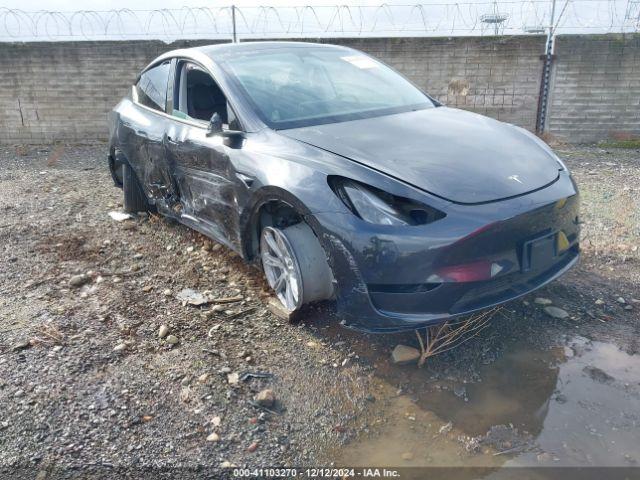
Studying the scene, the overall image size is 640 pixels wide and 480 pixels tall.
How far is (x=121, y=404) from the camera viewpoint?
8.64ft

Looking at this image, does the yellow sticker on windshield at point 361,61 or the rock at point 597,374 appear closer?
the rock at point 597,374

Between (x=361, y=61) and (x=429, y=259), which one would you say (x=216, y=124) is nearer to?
→ (x=361, y=61)

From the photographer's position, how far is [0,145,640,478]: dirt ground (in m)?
2.35

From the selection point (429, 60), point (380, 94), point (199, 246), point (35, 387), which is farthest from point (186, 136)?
point (429, 60)

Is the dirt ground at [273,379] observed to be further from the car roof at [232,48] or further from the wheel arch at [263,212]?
the car roof at [232,48]

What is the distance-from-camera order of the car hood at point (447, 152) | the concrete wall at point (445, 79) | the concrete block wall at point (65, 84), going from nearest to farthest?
1. the car hood at point (447, 152)
2. the concrete wall at point (445, 79)
3. the concrete block wall at point (65, 84)

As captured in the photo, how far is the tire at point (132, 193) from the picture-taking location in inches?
204

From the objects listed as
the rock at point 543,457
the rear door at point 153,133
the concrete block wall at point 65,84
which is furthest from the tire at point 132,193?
the concrete block wall at point 65,84

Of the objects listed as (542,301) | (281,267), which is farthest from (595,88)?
(281,267)

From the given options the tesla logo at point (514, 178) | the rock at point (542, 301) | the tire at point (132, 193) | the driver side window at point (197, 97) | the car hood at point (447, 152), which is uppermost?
the driver side window at point (197, 97)

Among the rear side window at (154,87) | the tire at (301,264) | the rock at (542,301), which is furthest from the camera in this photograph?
the rear side window at (154,87)

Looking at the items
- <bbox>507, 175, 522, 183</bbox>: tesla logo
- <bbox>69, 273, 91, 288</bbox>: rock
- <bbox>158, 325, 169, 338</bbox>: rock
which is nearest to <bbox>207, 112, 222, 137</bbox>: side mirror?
<bbox>158, 325, 169, 338</bbox>: rock

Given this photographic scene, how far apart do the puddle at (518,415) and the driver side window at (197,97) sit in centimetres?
202

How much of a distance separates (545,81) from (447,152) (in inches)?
253
